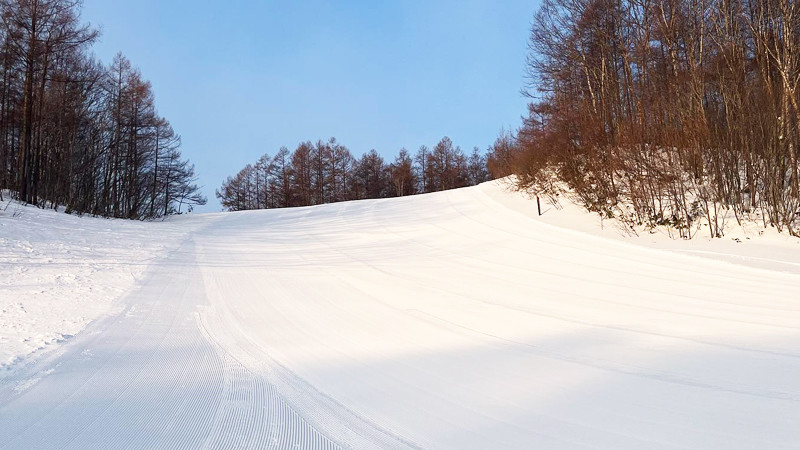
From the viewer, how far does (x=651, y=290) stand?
6.18 m

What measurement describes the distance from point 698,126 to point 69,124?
27.1 metres

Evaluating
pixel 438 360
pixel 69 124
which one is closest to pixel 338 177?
pixel 69 124

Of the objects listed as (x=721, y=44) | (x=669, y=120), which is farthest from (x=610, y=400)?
(x=721, y=44)

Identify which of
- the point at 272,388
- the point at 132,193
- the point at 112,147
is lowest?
the point at 272,388

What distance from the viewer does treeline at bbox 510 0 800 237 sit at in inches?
376

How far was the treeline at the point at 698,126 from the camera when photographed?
9.55m

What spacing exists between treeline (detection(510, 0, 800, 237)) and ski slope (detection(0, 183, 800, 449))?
85.0 inches

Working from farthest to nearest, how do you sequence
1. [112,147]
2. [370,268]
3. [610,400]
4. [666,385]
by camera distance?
[112,147]
[370,268]
[666,385]
[610,400]

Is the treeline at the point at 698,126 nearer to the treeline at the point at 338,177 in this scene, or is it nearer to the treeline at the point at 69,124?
the treeline at the point at 69,124

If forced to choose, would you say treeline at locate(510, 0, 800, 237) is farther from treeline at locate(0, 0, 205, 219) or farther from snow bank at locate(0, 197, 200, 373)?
treeline at locate(0, 0, 205, 219)

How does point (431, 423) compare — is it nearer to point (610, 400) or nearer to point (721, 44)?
point (610, 400)

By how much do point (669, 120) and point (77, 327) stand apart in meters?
13.4

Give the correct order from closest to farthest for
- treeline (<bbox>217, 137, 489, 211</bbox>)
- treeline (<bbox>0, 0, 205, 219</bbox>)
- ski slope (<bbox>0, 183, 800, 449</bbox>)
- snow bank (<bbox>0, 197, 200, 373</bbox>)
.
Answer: ski slope (<bbox>0, 183, 800, 449</bbox>), snow bank (<bbox>0, 197, 200, 373</bbox>), treeline (<bbox>0, 0, 205, 219</bbox>), treeline (<bbox>217, 137, 489, 211</bbox>)

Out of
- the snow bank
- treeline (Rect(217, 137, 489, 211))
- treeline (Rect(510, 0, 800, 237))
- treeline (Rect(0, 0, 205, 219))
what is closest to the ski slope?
the snow bank
